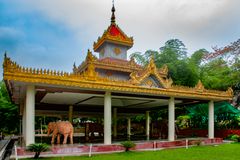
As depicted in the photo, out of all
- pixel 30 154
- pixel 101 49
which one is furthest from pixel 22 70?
pixel 101 49

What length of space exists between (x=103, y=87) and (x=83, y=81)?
3.57 ft

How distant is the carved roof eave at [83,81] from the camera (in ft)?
34.7

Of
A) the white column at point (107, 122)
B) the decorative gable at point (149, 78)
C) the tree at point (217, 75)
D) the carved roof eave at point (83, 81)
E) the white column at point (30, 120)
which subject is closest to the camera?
the carved roof eave at point (83, 81)

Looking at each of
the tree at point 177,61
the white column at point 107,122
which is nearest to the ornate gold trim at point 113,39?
the white column at point 107,122

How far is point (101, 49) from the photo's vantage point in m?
19.0

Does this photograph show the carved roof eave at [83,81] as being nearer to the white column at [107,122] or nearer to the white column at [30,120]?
the white column at [107,122]

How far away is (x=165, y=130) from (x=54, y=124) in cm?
859

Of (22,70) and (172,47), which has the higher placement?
(172,47)

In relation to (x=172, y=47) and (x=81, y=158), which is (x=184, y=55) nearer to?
(x=172, y=47)

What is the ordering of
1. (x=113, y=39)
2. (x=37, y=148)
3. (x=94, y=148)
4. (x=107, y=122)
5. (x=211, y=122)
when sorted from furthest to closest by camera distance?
(x=113, y=39), (x=211, y=122), (x=107, y=122), (x=94, y=148), (x=37, y=148)

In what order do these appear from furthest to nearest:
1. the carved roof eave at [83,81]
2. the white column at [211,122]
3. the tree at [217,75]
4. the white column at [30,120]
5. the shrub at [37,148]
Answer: the tree at [217,75], the white column at [211,122], the white column at [30,120], the carved roof eave at [83,81], the shrub at [37,148]

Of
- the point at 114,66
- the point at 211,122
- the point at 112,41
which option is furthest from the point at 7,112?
the point at 211,122

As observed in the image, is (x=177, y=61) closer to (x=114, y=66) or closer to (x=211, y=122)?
(x=211, y=122)

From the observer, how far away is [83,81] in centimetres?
1235
